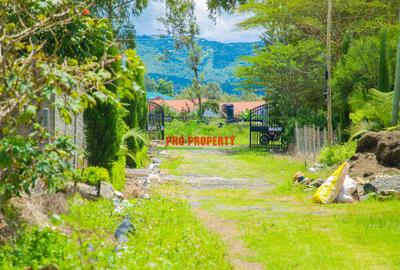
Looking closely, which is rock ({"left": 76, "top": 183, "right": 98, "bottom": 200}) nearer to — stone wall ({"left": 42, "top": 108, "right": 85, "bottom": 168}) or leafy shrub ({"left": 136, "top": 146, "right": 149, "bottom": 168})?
stone wall ({"left": 42, "top": 108, "right": 85, "bottom": 168})

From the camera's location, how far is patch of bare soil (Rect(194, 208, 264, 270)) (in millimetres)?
7836

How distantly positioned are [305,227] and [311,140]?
44.9ft

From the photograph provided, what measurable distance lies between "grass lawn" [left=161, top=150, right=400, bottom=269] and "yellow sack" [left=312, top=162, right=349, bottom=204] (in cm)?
31

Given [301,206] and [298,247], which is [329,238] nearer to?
[298,247]

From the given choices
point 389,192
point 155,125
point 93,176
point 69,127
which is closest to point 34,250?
point 93,176

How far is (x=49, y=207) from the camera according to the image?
349 inches

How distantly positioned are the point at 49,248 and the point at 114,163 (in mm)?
7542

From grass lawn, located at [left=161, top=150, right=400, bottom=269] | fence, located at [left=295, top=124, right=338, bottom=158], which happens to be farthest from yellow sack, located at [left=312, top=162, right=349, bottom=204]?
fence, located at [left=295, top=124, right=338, bottom=158]

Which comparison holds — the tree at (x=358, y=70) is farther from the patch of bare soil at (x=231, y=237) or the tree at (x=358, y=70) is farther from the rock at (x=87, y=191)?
the rock at (x=87, y=191)

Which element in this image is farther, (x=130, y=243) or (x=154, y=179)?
(x=154, y=179)

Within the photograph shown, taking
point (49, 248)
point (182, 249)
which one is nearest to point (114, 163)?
point (182, 249)

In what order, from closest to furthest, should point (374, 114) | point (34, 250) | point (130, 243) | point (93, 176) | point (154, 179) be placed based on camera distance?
1. point (34, 250)
2. point (130, 243)
3. point (93, 176)
4. point (154, 179)
5. point (374, 114)

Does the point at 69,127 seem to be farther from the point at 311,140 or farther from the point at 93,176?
the point at 311,140

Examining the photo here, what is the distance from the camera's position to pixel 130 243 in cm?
754
